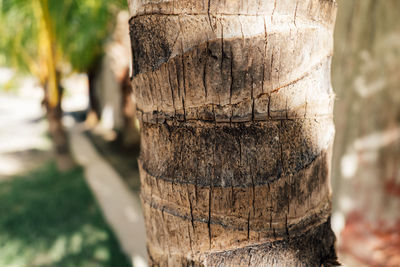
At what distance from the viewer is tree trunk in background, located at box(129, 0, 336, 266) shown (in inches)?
32.7

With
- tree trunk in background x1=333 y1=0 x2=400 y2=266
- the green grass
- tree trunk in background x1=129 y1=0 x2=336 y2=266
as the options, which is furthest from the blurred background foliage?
tree trunk in background x1=129 y1=0 x2=336 y2=266

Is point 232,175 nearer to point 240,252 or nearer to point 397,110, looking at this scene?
point 240,252

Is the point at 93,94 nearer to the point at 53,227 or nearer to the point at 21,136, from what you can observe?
the point at 21,136

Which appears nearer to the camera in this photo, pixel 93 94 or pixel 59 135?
pixel 59 135

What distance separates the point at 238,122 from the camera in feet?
2.81

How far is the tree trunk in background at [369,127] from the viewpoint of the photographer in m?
3.07

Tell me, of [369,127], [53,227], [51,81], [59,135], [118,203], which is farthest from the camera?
[59,135]

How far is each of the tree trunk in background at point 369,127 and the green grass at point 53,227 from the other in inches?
106

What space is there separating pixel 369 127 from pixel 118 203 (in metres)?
3.97

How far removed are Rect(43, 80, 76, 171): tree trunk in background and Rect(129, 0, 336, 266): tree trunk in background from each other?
655 cm

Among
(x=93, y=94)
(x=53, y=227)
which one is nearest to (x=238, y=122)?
(x=53, y=227)

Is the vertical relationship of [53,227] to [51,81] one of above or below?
below

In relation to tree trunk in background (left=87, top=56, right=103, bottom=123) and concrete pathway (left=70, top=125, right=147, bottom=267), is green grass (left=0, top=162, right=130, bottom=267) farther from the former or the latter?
tree trunk in background (left=87, top=56, right=103, bottom=123)

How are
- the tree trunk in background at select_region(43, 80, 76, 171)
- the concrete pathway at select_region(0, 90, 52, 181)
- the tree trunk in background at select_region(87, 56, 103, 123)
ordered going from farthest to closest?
1. the tree trunk in background at select_region(87, 56, 103, 123)
2. the concrete pathway at select_region(0, 90, 52, 181)
3. the tree trunk in background at select_region(43, 80, 76, 171)
